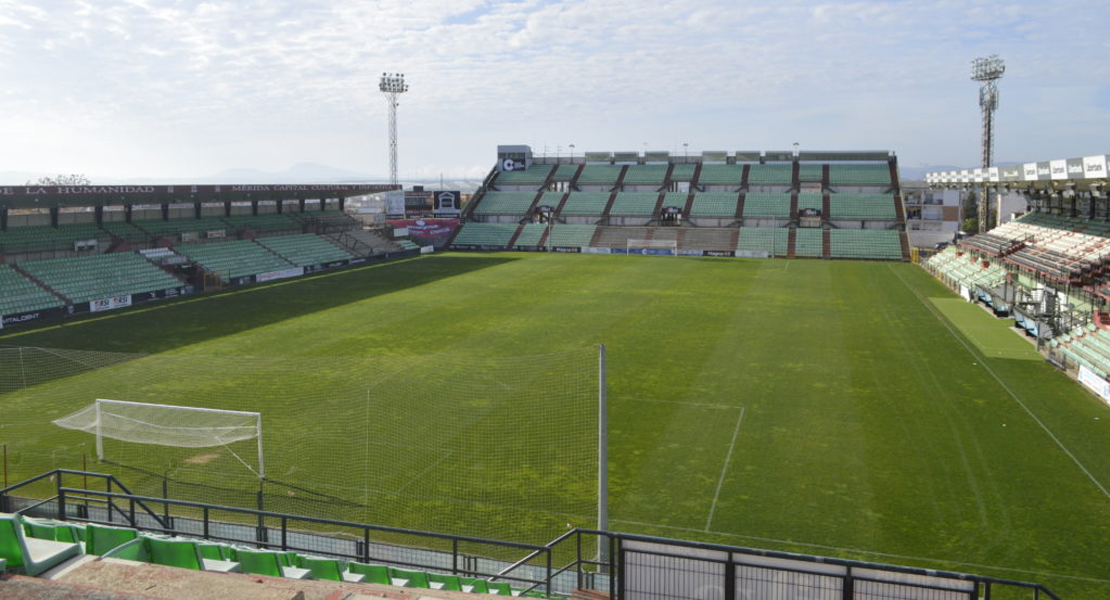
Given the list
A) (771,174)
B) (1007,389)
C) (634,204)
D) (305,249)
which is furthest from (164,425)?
(771,174)

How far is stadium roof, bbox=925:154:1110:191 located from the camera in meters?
30.9

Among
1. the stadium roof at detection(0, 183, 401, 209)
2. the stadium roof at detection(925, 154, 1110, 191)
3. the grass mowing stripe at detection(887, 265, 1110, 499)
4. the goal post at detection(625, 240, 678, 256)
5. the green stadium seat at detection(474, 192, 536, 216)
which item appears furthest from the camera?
the green stadium seat at detection(474, 192, 536, 216)

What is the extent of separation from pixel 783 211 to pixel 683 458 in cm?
6066

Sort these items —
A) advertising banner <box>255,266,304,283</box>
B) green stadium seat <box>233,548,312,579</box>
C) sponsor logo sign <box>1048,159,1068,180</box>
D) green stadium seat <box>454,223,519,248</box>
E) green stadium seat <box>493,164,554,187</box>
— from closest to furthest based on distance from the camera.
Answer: green stadium seat <box>233,548,312,579</box>
sponsor logo sign <box>1048,159,1068,180</box>
advertising banner <box>255,266,304,283</box>
green stadium seat <box>454,223,519,248</box>
green stadium seat <box>493,164,554,187</box>

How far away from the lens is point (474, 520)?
1434 centimetres

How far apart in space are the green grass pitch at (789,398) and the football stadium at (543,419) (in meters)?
0.11

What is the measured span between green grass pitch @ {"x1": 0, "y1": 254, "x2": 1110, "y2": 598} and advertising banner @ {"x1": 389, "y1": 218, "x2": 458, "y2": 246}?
2873 cm

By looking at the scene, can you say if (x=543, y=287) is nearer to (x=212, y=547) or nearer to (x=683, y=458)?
(x=683, y=458)

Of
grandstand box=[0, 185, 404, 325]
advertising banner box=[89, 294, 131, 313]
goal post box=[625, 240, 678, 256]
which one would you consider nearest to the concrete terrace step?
grandstand box=[0, 185, 404, 325]

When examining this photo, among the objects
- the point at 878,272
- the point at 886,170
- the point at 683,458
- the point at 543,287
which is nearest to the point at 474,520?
the point at 683,458

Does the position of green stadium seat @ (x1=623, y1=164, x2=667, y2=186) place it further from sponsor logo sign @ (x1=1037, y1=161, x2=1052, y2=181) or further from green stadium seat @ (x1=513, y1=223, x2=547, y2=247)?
sponsor logo sign @ (x1=1037, y1=161, x2=1052, y2=181)

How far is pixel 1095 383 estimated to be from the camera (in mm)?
21906

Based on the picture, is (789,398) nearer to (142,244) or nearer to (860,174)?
(142,244)

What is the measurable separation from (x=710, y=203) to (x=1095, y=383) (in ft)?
184
